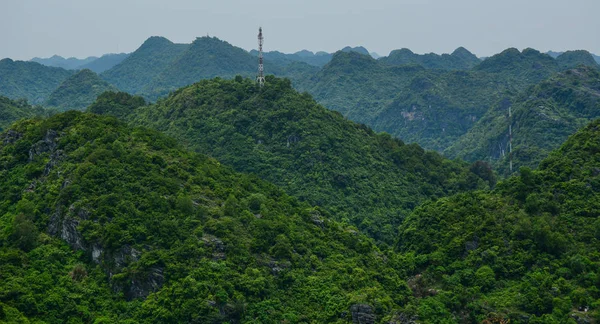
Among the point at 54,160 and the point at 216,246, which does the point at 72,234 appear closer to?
the point at 54,160

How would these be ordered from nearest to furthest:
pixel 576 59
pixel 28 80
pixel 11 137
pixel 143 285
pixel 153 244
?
pixel 143 285 → pixel 153 244 → pixel 11 137 → pixel 28 80 → pixel 576 59

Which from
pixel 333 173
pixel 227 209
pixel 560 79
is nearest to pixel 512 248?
pixel 227 209

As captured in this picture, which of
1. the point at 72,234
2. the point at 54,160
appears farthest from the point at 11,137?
the point at 72,234

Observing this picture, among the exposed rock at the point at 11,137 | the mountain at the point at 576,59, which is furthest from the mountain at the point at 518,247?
the mountain at the point at 576,59

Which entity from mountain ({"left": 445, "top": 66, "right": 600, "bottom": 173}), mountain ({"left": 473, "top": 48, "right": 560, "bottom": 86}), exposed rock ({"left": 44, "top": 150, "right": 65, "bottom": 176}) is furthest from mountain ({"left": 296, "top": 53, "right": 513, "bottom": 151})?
exposed rock ({"left": 44, "top": 150, "right": 65, "bottom": 176})

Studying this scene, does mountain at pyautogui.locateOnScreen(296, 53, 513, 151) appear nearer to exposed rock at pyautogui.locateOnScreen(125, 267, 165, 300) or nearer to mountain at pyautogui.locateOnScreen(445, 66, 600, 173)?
mountain at pyautogui.locateOnScreen(445, 66, 600, 173)
